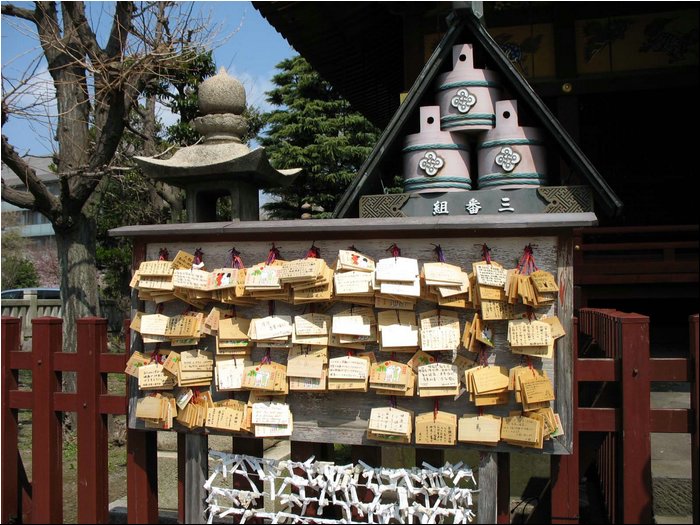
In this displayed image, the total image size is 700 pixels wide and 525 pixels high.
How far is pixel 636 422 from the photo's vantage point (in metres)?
2.92

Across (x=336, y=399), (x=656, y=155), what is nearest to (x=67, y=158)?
(x=336, y=399)

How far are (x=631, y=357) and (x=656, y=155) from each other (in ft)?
30.4

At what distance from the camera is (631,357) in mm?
2932

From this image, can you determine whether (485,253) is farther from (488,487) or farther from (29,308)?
(29,308)

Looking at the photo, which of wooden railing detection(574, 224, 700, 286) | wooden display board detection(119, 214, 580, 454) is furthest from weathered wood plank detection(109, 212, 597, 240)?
wooden railing detection(574, 224, 700, 286)

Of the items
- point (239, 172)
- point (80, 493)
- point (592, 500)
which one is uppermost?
point (239, 172)

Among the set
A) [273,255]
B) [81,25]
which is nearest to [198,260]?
[273,255]

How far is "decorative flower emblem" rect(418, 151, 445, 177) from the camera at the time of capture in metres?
4.13

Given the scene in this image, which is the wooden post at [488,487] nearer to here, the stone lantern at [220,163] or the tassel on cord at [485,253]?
the tassel on cord at [485,253]

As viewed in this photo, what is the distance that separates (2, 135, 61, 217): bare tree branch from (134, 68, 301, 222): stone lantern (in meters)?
3.66

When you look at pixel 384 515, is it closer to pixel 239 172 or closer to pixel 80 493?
pixel 80 493

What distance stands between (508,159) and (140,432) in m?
2.85

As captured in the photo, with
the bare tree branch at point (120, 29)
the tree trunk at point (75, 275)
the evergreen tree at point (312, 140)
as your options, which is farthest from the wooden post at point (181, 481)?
the evergreen tree at point (312, 140)

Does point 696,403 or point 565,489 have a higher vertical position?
point 696,403
